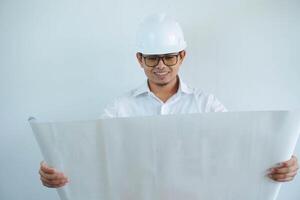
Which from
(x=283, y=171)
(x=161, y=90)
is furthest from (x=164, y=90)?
(x=283, y=171)

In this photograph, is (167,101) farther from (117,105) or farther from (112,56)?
(112,56)

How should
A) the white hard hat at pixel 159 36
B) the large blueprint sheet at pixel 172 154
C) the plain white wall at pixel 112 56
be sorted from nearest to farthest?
the large blueprint sheet at pixel 172 154, the white hard hat at pixel 159 36, the plain white wall at pixel 112 56

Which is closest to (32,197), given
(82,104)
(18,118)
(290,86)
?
(18,118)

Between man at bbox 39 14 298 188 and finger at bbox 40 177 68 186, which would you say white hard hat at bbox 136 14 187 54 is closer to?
man at bbox 39 14 298 188

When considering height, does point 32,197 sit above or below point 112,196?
below

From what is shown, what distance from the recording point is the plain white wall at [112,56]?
1.27 metres

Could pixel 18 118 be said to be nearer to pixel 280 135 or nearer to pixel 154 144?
pixel 154 144

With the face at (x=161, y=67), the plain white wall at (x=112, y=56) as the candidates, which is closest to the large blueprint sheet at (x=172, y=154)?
the face at (x=161, y=67)

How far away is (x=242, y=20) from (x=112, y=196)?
80 cm

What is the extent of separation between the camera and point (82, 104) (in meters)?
1.33

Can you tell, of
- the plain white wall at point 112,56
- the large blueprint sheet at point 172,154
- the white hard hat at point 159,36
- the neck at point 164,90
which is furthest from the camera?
the plain white wall at point 112,56

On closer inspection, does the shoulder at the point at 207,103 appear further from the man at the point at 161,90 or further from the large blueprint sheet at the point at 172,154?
the large blueprint sheet at the point at 172,154

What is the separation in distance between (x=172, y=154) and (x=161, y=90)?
0.34m

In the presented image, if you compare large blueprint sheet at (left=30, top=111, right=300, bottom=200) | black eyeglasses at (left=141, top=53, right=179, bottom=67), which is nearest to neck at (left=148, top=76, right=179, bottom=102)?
black eyeglasses at (left=141, top=53, right=179, bottom=67)
